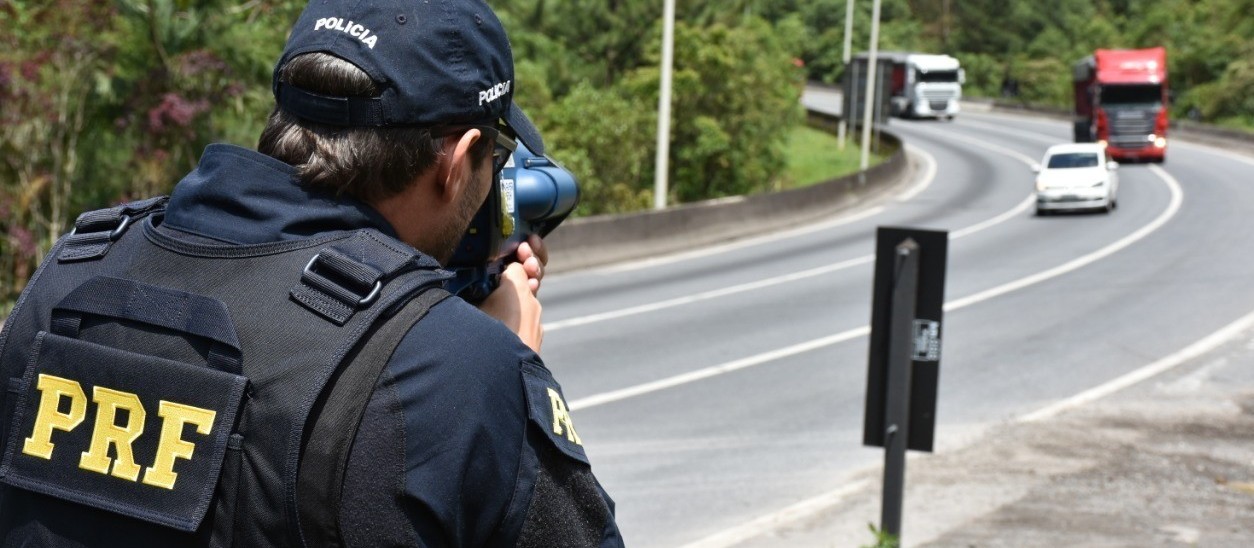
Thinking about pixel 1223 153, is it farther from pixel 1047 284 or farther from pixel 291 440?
pixel 291 440

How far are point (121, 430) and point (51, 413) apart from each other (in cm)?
12

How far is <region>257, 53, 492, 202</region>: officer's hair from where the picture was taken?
5.81 ft

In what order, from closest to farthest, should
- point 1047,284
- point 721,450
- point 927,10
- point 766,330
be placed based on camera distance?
point 721,450, point 766,330, point 1047,284, point 927,10

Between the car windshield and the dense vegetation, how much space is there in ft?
28.1

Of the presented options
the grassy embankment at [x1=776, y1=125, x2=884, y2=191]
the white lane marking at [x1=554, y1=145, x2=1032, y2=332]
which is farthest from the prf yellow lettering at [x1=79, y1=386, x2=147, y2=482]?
the grassy embankment at [x1=776, y1=125, x2=884, y2=191]

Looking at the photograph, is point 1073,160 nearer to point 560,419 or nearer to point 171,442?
point 560,419

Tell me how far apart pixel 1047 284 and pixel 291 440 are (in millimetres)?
18551

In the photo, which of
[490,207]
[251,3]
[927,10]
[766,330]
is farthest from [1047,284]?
[927,10]

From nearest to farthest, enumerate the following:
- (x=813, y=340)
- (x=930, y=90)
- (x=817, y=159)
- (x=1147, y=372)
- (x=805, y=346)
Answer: (x=1147, y=372) < (x=805, y=346) < (x=813, y=340) < (x=817, y=159) < (x=930, y=90)

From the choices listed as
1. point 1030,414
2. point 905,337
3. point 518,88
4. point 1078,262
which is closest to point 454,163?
point 905,337

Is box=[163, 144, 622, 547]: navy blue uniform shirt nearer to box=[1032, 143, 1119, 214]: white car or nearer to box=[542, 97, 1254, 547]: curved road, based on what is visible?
box=[542, 97, 1254, 547]: curved road

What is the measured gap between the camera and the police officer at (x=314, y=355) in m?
1.61

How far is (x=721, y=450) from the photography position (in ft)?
32.6

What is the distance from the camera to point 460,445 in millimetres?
1605
